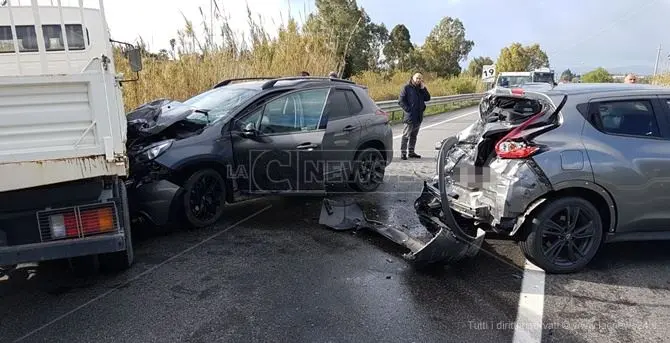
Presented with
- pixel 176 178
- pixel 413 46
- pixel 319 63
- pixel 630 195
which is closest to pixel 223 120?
Result: pixel 176 178

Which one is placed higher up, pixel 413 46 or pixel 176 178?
pixel 413 46

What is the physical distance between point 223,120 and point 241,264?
1805mm

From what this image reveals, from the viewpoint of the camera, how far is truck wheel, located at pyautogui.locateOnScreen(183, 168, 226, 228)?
Result: 5.01 metres

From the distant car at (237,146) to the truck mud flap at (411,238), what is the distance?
46 centimetres

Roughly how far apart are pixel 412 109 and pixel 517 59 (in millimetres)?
58956

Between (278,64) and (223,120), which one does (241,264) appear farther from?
(278,64)

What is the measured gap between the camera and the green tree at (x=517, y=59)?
61.6 m

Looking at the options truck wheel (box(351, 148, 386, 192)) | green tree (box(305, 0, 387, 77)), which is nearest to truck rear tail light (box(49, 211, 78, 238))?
truck wheel (box(351, 148, 386, 192))

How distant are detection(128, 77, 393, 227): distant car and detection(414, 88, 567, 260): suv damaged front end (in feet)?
5.66

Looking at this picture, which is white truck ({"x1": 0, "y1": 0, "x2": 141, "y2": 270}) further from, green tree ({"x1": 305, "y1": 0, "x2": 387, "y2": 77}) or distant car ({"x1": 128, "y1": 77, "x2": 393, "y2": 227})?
green tree ({"x1": 305, "y1": 0, "x2": 387, "y2": 77})

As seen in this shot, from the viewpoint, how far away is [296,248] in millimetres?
4734

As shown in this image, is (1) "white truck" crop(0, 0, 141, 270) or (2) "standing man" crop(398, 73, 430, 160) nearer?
(1) "white truck" crop(0, 0, 141, 270)

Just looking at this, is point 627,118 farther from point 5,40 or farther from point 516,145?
point 5,40

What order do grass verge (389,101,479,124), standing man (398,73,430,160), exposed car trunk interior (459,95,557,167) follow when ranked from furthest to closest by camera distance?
grass verge (389,101,479,124)
standing man (398,73,430,160)
exposed car trunk interior (459,95,557,167)
